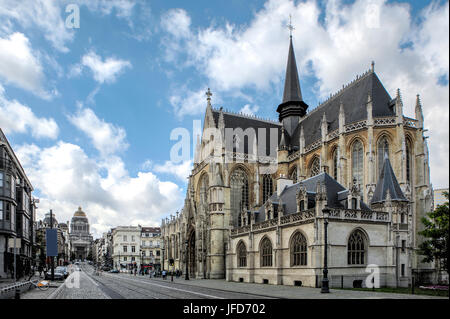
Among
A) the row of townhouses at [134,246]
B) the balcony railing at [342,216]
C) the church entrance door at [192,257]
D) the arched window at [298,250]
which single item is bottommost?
the row of townhouses at [134,246]

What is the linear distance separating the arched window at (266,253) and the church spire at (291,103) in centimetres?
2708

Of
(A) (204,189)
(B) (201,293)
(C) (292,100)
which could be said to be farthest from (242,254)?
(C) (292,100)

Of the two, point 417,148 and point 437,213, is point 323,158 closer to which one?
point 417,148

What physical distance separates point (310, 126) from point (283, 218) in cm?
2397

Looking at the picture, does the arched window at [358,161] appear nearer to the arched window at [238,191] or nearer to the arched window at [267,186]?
the arched window at [267,186]

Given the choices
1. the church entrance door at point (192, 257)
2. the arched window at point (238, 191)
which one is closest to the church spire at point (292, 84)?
the arched window at point (238, 191)

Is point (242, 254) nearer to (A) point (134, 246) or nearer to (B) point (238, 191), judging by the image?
(B) point (238, 191)

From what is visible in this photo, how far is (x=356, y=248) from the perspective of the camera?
95.2 feet

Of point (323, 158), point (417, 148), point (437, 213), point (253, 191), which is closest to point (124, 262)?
point (253, 191)

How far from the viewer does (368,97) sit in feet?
A: 132

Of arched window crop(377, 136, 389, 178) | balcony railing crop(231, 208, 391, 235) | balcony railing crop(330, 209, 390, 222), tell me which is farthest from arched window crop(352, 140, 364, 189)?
balcony railing crop(231, 208, 391, 235)

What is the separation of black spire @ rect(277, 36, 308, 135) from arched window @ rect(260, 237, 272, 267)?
27254mm

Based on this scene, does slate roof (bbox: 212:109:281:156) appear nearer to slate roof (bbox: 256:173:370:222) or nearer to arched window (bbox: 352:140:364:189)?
arched window (bbox: 352:140:364:189)

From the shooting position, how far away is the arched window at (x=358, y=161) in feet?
134
